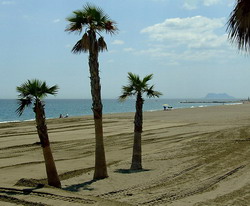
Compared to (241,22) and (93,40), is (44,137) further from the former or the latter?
(241,22)

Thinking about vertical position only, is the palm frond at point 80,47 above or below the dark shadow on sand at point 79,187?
above

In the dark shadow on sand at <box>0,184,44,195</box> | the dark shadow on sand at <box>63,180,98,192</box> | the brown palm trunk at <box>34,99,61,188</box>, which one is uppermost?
the brown palm trunk at <box>34,99,61,188</box>

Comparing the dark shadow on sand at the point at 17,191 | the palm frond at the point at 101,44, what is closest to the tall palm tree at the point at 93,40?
the palm frond at the point at 101,44

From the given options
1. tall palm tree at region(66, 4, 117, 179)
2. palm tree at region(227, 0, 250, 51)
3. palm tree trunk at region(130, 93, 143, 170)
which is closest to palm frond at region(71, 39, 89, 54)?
tall palm tree at region(66, 4, 117, 179)

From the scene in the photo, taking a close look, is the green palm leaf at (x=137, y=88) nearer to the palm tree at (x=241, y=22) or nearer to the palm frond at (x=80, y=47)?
the palm frond at (x=80, y=47)

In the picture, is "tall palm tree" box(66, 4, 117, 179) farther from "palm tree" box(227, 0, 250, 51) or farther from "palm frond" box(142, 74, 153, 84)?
"palm tree" box(227, 0, 250, 51)

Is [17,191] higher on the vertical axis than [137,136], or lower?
lower

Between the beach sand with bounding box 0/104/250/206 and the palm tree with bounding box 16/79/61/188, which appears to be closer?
the beach sand with bounding box 0/104/250/206

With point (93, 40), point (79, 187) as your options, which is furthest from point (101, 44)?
point (79, 187)

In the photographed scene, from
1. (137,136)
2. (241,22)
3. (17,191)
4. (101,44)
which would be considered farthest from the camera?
(137,136)

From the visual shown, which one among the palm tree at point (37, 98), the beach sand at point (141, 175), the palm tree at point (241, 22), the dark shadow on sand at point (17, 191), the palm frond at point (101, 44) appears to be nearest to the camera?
the palm tree at point (241, 22)

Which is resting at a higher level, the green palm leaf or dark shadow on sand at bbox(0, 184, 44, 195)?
the green palm leaf

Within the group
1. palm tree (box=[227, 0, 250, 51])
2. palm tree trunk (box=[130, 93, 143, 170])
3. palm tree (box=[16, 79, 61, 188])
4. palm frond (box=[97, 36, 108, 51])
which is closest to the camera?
palm tree (box=[227, 0, 250, 51])

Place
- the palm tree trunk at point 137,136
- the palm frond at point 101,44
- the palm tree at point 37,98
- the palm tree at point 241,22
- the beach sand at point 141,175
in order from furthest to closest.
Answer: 1. the palm tree trunk at point 137,136
2. the palm frond at point 101,44
3. the palm tree at point 37,98
4. the beach sand at point 141,175
5. the palm tree at point 241,22
